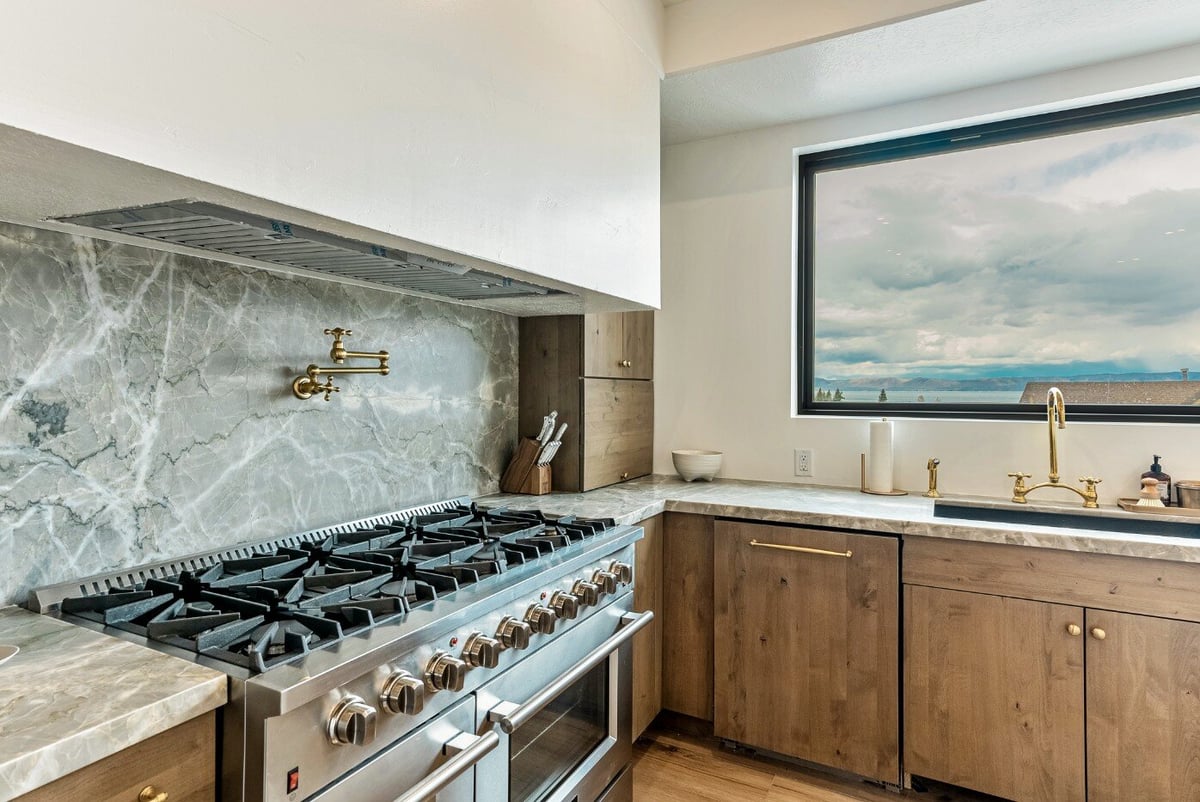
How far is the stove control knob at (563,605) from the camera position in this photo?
144 centimetres

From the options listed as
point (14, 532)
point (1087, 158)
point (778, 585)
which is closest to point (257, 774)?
point (14, 532)

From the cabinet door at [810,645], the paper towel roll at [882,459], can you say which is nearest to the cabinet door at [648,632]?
the cabinet door at [810,645]

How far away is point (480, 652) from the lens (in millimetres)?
1179

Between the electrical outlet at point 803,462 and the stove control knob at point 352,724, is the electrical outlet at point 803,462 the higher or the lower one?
the higher one

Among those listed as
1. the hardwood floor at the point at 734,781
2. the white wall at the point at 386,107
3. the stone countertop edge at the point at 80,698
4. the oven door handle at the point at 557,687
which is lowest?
the hardwood floor at the point at 734,781

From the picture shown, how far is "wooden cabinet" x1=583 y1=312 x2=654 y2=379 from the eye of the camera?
2.38 metres

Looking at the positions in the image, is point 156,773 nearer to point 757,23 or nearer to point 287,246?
point 287,246

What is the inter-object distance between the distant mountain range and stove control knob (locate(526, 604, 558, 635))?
1.73 metres

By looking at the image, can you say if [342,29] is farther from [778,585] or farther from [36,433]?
[778,585]

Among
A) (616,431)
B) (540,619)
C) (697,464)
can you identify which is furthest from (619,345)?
(540,619)

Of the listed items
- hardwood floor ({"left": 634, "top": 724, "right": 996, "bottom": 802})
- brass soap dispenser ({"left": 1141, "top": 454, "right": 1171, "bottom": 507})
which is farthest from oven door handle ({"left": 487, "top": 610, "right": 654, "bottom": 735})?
brass soap dispenser ({"left": 1141, "top": 454, "right": 1171, "bottom": 507})

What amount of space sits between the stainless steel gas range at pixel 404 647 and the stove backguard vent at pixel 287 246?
24.4 inches

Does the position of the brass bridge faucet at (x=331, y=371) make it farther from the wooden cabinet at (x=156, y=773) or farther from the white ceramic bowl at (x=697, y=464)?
the white ceramic bowl at (x=697, y=464)

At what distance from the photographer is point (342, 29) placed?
101cm
